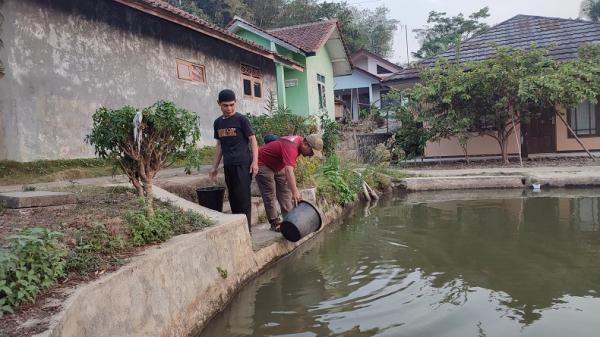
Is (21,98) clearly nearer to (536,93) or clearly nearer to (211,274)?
(211,274)

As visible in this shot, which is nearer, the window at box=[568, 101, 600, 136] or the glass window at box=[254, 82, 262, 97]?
the window at box=[568, 101, 600, 136]

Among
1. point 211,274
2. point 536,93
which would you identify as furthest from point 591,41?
point 211,274

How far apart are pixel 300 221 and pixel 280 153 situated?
3.25ft

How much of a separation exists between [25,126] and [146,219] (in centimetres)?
467

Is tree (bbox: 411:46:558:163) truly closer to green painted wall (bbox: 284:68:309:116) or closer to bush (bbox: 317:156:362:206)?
bush (bbox: 317:156:362:206)

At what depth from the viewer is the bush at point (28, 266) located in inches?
101

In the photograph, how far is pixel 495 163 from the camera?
49.2ft

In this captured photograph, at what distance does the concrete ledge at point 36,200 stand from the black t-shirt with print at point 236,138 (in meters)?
1.72

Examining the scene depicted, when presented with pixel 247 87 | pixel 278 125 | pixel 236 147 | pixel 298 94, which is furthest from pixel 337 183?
pixel 298 94

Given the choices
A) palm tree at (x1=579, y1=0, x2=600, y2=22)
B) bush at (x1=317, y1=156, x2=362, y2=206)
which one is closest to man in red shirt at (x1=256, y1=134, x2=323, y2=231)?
bush at (x1=317, y1=156, x2=362, y2=206)

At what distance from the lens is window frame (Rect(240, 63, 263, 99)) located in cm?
1505

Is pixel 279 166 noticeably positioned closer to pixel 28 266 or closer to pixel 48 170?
pixel 28 266

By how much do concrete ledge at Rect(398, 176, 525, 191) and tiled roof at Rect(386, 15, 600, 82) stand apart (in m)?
6.41

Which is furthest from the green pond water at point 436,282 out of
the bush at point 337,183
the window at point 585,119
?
the window at point 585,119
